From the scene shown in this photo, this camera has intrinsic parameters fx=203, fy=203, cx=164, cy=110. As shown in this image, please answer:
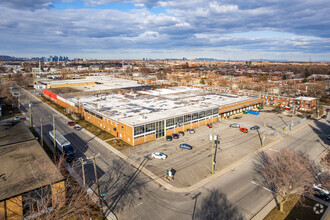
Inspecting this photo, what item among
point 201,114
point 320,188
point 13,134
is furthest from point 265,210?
point 13,134

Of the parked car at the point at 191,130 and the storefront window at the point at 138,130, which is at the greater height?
the storefront window at the point at 138,130

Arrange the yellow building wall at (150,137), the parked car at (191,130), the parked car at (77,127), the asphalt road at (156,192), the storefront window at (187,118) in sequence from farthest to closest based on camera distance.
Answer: the parked car at (77,127) < the storefront window at (187,118) < the parked car at (191,130) < the yellow building wall at (150,137) < the asphalt road at (156,192)

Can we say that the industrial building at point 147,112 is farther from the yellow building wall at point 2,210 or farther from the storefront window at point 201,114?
the yellow building wall at point 2,210

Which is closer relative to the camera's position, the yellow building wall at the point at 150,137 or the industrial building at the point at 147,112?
the industrial building at the point at 147,112

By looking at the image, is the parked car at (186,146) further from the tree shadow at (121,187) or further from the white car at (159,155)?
the tree shadow at (121,187)

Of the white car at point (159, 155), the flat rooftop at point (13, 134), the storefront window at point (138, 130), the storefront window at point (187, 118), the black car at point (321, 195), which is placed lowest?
the black car at point (321, 195)

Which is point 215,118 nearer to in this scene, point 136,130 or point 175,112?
point 175,112

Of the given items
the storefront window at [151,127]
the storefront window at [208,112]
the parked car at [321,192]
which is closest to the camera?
the parked car at [321,192]

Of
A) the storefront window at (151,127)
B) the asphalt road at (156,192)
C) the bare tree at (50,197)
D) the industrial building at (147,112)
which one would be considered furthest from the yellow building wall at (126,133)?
the bare tree at (50,197)
